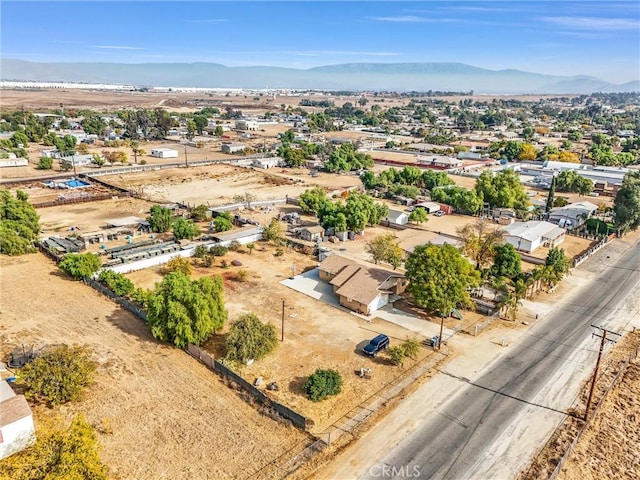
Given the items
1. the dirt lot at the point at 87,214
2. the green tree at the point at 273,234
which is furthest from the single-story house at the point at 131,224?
the green tree at the point at 273,234

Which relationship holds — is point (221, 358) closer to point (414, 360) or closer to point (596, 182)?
point (414, 360)

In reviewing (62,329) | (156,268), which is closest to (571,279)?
(156,268)

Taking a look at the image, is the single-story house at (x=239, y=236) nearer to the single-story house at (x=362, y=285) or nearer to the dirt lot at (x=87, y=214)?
the single-story house at (x=362, y=285)

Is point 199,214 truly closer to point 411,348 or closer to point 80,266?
point 80,266

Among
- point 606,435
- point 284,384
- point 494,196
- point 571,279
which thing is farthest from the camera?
point 494,196

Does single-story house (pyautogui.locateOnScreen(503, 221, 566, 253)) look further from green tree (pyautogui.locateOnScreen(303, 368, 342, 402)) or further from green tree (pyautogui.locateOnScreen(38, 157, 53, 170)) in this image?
green tree (pyautogui.locateOnScreen(38, 157, 53, 170))

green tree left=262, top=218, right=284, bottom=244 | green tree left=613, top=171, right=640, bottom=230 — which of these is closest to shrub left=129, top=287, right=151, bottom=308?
green tree left=262, top=218, right=284, bottom=244
